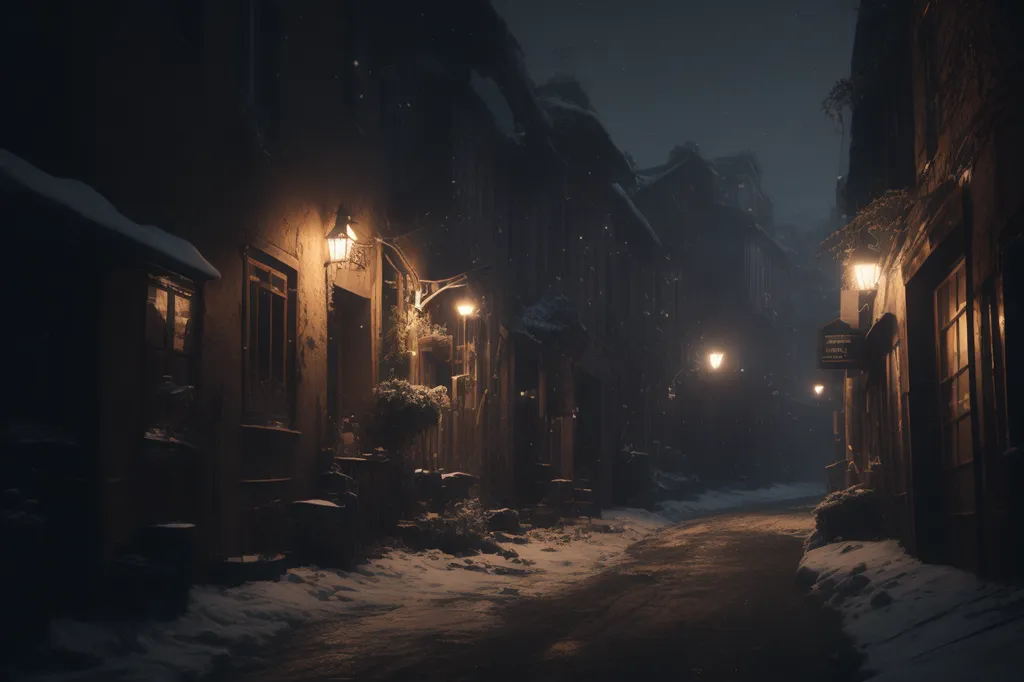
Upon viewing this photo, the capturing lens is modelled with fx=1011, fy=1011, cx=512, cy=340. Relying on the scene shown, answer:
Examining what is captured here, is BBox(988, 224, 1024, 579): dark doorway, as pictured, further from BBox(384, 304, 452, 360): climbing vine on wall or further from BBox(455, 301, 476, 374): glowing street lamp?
BBox(455, 301, 476, 374): glowing street lamp

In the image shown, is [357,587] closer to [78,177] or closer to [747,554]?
[78,177]

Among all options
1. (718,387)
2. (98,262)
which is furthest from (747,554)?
(718,387)

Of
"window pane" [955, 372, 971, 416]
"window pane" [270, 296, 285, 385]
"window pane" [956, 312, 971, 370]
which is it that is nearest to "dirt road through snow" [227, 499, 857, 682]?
"window pane" [955, 372, 971, 416]

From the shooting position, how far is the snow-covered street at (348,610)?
652 cm

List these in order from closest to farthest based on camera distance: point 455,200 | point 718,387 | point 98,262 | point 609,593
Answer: point 98,262
point 609,593
point 455,200
point 718,387

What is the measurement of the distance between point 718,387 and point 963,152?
31.1 m

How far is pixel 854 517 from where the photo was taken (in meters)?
13.2

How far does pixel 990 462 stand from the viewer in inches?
294

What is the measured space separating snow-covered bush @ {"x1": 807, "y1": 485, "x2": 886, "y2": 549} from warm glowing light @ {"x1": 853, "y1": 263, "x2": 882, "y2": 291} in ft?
9.90

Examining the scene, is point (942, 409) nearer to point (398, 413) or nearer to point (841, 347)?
point (841, 347)

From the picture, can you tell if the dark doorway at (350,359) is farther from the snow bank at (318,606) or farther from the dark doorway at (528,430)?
the dark doorway at (528,430)

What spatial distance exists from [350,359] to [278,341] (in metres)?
2.24

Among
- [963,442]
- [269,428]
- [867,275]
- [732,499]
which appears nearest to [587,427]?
[732,499]

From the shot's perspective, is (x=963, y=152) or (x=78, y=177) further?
(x=963, y=152)
